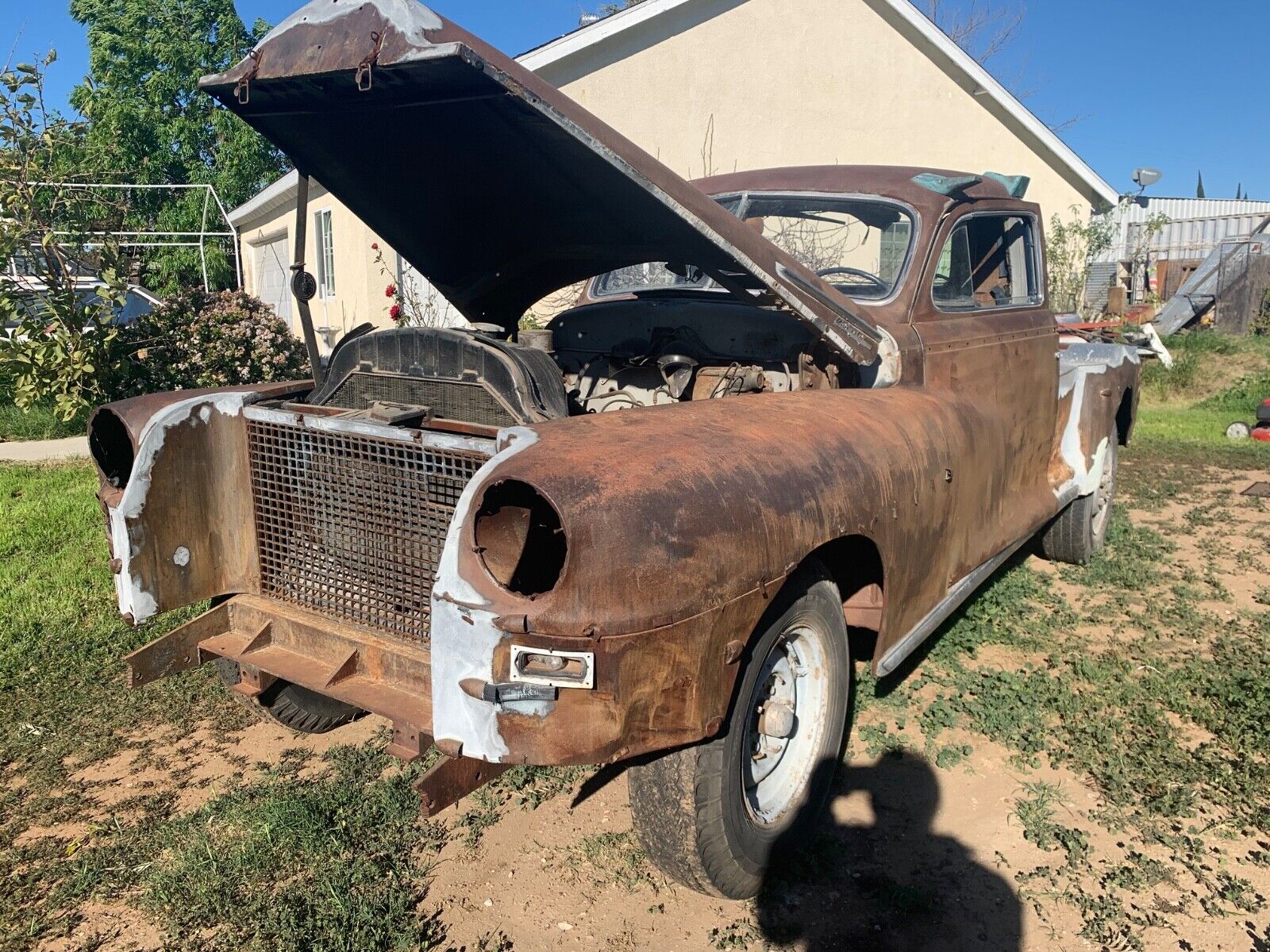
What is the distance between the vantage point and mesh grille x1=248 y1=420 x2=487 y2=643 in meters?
2.47

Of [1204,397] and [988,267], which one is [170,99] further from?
[988,267]

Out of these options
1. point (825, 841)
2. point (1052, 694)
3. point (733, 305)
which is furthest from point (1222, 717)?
point (733, 305)

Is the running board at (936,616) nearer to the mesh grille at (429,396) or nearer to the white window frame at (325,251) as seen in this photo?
the mesh grille at (429,396)

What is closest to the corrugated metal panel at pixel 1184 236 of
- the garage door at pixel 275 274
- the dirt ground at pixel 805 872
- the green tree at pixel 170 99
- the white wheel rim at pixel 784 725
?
the garage door at pixel 275 274

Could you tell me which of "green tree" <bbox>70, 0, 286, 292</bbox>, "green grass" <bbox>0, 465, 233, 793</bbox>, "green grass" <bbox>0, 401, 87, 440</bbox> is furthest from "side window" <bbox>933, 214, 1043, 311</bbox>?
"green tree" <bbox>70, 0, 286, 292</bbox>

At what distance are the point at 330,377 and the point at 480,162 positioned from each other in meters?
0.97

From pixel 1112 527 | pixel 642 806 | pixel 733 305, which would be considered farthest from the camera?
pixel 1112 527

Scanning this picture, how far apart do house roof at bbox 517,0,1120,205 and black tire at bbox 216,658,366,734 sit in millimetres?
8544

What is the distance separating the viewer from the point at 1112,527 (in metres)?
6.18

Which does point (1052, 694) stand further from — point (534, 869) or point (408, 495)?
point (408, 495)

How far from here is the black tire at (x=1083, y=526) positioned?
533 centimetres

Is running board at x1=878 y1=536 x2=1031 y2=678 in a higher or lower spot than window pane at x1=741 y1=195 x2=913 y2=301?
lower

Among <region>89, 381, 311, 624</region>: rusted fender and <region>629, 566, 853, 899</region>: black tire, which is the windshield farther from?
<region>89, 381, 311, 624</region>: rusted fender

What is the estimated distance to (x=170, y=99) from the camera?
90.6ft
